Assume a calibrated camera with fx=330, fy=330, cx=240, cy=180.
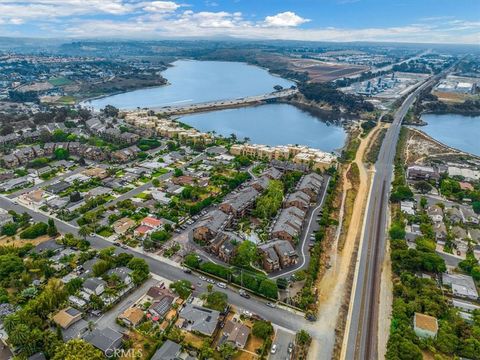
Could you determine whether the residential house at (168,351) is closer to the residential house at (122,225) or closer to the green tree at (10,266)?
the green tree at (10,266)

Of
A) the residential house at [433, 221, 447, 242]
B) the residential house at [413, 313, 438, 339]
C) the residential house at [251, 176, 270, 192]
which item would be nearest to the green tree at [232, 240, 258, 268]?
the residential house at [413, 313, 438, 339]

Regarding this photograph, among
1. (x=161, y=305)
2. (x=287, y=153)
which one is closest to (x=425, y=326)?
(x=161, y=305)

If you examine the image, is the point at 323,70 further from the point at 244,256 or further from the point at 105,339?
the point at 105,339

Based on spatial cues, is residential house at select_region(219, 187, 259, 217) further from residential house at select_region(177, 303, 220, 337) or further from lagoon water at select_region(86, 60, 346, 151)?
lagoon water at select_region(86, 60, 346, 151)

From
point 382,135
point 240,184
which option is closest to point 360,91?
point 382,135

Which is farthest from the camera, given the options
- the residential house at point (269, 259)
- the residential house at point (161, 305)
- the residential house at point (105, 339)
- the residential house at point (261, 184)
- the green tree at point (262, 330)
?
the residential house at point (261, 184)

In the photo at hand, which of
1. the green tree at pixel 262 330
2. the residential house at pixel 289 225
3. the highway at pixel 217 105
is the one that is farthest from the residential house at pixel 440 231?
the highway at pixel 217 105
